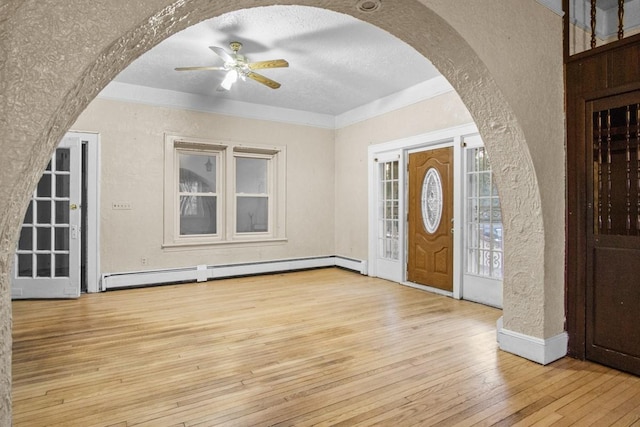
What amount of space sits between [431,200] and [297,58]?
2.58 m

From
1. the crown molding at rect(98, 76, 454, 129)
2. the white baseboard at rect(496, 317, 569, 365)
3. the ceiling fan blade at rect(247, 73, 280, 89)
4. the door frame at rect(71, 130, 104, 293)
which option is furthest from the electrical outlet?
the white baseboard at rect(496, 317, 569, 365)

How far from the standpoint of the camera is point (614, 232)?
260 cm

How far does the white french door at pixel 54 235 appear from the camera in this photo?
4.57 metres

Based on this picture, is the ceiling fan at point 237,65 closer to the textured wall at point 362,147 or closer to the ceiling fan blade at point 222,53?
the ceiling fan blade at point 222,53

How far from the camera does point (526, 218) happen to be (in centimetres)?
264

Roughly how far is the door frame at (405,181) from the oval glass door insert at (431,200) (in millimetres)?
316

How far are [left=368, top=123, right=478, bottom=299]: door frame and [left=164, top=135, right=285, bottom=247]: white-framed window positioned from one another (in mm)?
1591

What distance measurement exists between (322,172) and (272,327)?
3.85 meters

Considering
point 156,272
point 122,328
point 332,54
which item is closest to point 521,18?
point 332,54

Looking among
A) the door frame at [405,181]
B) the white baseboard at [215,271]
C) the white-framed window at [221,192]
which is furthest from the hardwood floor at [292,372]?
the white-framed window at [221,192]

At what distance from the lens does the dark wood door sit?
2422mm

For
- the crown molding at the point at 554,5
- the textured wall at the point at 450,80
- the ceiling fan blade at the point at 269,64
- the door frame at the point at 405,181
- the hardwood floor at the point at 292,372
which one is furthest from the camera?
the door frame at the point at 405,181

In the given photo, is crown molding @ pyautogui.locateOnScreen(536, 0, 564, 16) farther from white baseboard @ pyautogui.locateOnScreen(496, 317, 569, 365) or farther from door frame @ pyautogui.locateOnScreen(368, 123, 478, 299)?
white baseboard @ pyautogui.locateOnScreen(496, 317, 569, 365)

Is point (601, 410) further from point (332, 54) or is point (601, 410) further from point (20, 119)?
point (332, 54)
